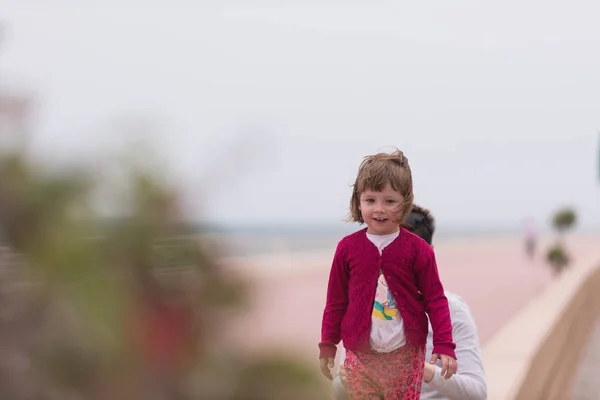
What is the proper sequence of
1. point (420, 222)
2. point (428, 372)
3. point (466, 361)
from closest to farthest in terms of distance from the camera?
point (428, 372) → point (420, 222) → point (466, 361)

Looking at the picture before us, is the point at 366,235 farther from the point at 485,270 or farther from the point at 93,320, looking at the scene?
the point at 485,270

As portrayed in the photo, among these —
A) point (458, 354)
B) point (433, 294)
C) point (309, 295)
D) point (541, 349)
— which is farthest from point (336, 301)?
point (309, 295)

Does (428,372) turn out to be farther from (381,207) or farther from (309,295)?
(309,295)

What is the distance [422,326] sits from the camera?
8.36 ft

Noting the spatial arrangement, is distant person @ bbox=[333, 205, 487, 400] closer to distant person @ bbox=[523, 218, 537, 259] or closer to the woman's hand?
the woman's hand

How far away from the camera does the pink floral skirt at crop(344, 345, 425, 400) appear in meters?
2.55

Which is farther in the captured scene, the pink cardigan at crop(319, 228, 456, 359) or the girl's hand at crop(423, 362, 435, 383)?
the girl's hand at crop(423, 362, 435, 383)

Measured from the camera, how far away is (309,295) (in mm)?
20453

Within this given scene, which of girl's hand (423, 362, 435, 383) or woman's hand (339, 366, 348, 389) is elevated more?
woman's hand (339, 366, 348, 389)

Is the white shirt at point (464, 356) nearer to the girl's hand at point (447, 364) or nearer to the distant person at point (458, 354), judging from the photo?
the distant person at point (458, 354)

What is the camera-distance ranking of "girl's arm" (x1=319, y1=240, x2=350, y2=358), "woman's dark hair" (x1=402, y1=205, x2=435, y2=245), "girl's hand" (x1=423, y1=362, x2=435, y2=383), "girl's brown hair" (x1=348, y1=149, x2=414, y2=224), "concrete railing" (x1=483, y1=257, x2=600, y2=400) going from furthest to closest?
"concrete railing" (x1=483, y1=257, x2=600, y2=400)
"woman's dark hair" (x1=402, y1=205, x2=435, y2=245)
"girl's hand" (x1=423, y1=362, x2=435, y2=383)
"girl's arm" (x1=319, y1=240, x2=350, y2=358)
"girl's brown hair" (x1=348, y1=149, x2=414, y2=224)

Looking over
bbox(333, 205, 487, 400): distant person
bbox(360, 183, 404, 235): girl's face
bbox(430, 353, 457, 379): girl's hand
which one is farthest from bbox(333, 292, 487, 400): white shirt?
bbox(360, 183, 404, 235): girl's face

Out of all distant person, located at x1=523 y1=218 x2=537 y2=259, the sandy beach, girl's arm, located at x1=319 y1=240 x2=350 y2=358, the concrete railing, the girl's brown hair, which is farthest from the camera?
distant person, located at x1=523 y1=218 x2=537 y2=259

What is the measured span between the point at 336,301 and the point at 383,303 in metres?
0.15
